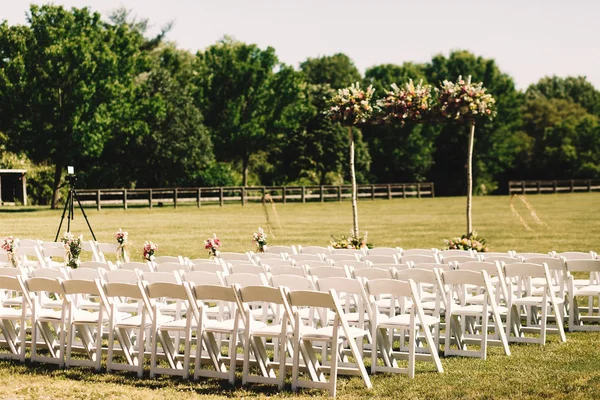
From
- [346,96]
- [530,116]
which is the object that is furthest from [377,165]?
[346,96]

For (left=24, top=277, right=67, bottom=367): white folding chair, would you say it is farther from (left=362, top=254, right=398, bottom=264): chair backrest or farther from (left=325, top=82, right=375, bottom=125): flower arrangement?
(left=325, top=82, right=375, bottom=125): flower arrangement

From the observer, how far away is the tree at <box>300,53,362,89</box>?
7762 centimetres

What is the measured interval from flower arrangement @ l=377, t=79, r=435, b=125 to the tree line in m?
29.8

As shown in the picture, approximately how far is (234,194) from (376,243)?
84.4ft

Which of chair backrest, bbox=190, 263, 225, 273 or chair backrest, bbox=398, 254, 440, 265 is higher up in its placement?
chair backrest, bbox=190, 263, 225, 273

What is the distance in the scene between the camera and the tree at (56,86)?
45.5 metres

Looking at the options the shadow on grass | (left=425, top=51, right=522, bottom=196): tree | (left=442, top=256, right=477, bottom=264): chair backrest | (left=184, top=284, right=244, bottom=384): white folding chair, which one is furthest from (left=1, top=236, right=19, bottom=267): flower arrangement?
(left=425, top=51, right=522, bottom=196): tree

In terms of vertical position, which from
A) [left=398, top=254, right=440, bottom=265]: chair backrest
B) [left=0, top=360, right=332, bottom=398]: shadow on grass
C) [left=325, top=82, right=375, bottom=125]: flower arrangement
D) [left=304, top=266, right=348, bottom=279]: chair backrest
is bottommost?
[left=0, top=360, right=332, bottom=398]: shadow on grass

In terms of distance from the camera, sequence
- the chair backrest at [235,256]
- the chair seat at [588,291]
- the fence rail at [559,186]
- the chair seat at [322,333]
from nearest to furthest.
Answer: the chair seat at [322,333] < the chair seat at [588,291] < the chair backrest at [235,256] < the fence rail at [559,186]

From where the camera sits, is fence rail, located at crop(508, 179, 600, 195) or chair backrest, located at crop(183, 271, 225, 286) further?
fence rail, located at crop(508, 179, 600, 195)

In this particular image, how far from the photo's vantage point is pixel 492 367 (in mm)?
8508

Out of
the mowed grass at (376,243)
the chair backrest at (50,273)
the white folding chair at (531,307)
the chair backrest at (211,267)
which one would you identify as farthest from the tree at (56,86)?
the white folding chair at (531,307)

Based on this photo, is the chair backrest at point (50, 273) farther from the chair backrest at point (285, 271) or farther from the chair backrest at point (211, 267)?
the chair backrest at point (285, 271)

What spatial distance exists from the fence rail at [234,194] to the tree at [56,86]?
313 cm
